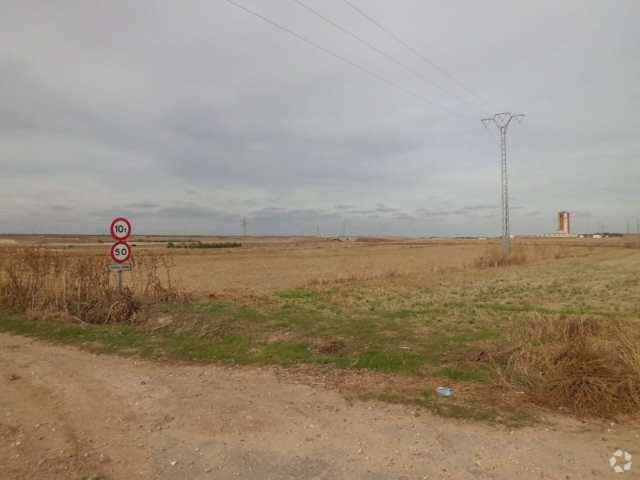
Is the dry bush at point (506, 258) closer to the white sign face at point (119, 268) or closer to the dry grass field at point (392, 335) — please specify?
the dry grass field at point (392, 335)

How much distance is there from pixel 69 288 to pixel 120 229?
234 cm

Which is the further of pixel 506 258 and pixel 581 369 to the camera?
pixel 506 258

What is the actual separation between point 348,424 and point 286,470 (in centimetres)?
117

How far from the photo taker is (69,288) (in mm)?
12859

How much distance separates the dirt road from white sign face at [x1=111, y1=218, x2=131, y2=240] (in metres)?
6.66

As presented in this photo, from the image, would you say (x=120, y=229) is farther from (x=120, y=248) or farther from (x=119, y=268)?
(x=119, y=268)

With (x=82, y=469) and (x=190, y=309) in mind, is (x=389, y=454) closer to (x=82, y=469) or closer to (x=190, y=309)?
(x=82, y=469)

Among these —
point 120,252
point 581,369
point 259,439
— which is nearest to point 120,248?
point 120,252

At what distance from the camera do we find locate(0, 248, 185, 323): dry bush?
1184cm

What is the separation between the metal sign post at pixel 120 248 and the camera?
486 inches

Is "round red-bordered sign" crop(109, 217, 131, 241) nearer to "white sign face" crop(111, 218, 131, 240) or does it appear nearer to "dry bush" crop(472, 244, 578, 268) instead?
"white sign face" crop(111, 218, 131, 240)

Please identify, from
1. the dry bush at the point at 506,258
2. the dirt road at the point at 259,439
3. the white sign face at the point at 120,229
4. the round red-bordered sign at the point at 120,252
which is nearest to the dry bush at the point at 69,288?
the round red-bordered sign at the point at 120,252

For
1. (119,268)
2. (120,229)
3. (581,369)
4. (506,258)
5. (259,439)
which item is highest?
(120,229)

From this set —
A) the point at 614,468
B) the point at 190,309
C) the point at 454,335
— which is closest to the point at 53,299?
the point at 190,309
